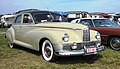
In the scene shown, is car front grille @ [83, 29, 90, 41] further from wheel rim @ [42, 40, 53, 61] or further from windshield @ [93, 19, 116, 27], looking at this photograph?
windshield @ [93, 19, 116, 27]

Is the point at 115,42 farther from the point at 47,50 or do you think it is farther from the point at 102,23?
the point at 47,50

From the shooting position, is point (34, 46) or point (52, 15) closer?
point (34, 46)

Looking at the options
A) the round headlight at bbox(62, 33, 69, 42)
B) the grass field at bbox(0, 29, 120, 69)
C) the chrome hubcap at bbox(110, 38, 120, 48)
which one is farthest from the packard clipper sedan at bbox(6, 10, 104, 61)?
the chrome hubcap at bbox(110, 38, 120, 48)

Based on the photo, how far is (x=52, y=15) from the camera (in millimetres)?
9516

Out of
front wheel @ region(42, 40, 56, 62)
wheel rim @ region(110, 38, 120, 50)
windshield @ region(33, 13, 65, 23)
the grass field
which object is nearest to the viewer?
the grass field

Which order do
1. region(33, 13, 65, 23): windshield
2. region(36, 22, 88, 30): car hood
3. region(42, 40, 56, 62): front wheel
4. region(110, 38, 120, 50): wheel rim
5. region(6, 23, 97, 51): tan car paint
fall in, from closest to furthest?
1. region(6, 23, 97, 51): tan car paint
2. region(42, 40, 56, 62): front wheel
3. region(36, 22, 88, 30): car hood
4. region(33, 13, 65, 23): windshield
5. region(110, 38, 120, 50): wheel rim

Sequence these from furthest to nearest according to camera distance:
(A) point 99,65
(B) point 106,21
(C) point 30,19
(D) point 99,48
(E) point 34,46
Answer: (B) point 106,21 → (C) point 30,19 → (E) point 34,46 → (D) point 99,48 → (A) point 99,65

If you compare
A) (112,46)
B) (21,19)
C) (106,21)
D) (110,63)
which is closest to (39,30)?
(21,19)

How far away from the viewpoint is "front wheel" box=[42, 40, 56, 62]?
7.89 m

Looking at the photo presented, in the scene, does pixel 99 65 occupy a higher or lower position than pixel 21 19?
lower

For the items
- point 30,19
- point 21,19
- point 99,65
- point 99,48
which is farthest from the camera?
point 21,19

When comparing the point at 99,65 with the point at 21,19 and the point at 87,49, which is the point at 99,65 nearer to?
the point at 87,49

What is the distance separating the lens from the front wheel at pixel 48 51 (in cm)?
789

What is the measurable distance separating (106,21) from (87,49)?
4.67 m
